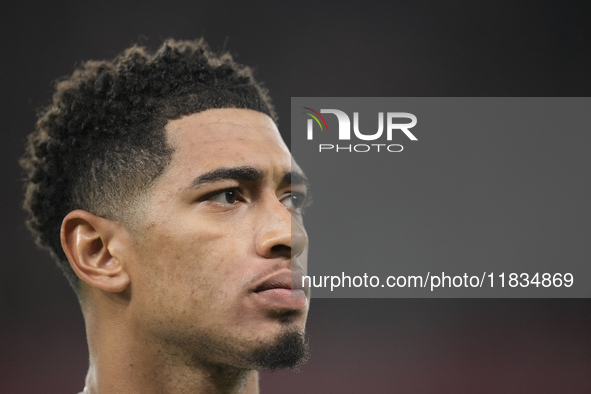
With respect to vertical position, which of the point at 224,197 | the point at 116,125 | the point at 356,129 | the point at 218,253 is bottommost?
the point at 218,253

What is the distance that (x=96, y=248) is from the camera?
7.07 ft

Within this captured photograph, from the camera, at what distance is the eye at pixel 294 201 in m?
2.23

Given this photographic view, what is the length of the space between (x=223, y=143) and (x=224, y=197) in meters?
0.19

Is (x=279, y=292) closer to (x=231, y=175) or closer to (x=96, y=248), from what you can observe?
(x=231, y=175)

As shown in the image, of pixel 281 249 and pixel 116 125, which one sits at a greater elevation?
pixel 116 125

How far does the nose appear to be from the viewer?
1.96 metres

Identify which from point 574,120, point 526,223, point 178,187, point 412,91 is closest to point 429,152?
point 412,91

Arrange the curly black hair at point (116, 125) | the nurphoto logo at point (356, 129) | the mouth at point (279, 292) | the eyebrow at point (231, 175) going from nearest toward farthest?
the mouth at point (279, 292) → the eyebrow at point (231, 175) → the curly black hair at point (116, 125) → the nurphoto logo at point (356, 129)

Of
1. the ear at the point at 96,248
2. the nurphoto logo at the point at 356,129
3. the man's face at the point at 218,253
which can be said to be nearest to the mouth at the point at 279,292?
the man's face at the point at 218,253

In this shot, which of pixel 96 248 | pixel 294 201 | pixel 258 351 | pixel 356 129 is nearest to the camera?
pixel 258 351

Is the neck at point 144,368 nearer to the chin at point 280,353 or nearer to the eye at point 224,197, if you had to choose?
the chin at point 280,353

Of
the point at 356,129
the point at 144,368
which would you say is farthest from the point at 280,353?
the point at 356,129

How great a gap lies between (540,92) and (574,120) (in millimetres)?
213

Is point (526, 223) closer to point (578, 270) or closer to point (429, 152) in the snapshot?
point (578, 270)
